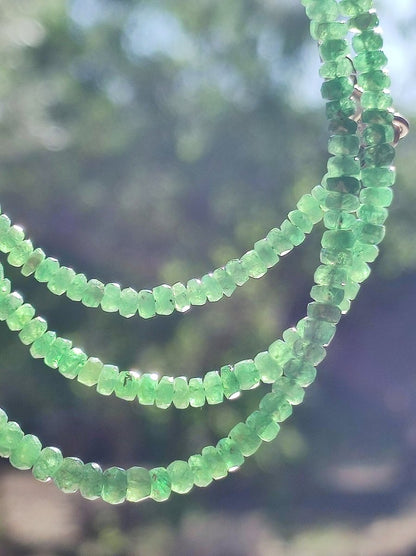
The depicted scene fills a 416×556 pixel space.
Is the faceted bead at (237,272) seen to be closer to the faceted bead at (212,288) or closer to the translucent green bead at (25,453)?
the faceted bead at (212,288)

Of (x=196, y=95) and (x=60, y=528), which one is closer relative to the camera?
(x=196, y=95)

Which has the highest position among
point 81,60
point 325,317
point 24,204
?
point 81,60

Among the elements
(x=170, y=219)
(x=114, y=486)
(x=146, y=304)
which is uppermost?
(x=170, y=219)

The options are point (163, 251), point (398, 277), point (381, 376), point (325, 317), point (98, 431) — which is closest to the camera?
point (325, 317)

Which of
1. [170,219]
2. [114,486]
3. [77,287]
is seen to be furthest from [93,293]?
[170,219]

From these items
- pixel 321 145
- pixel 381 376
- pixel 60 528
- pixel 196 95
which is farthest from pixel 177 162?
pixel 60 528

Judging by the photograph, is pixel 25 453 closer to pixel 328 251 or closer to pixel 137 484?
pixel 137 484

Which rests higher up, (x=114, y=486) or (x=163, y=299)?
(x=163, y=299)

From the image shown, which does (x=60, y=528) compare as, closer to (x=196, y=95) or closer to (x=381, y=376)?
(x=381, y=376)
